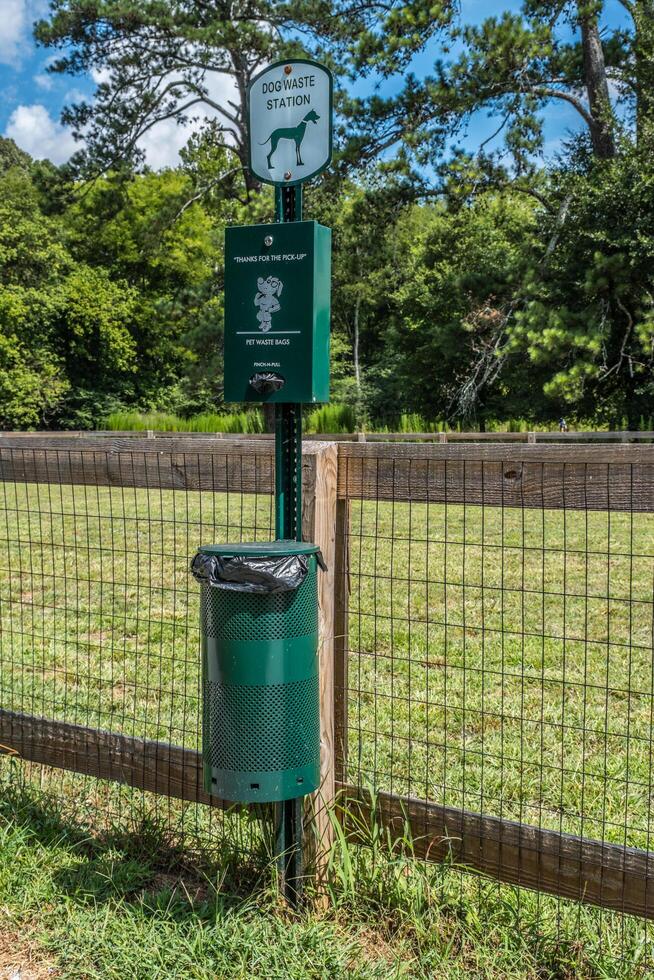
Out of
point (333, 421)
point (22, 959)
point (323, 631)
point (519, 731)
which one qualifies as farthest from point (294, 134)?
point (333, 421)

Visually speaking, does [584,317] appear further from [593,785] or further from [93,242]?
[93,242]

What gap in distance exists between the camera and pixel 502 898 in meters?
2.75

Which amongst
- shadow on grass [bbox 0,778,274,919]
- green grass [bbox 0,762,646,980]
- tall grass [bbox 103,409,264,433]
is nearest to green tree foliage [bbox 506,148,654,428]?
tall grass [bbox 103,409,264,433]

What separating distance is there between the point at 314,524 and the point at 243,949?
A: 129cm

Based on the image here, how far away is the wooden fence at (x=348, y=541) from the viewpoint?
8.34ft

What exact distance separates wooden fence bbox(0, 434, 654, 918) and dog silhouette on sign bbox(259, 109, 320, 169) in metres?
0.95

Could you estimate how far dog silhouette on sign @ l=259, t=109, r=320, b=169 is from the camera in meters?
2.81

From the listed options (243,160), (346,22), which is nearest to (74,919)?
(346,22)

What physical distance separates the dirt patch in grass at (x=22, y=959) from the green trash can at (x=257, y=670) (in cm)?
72

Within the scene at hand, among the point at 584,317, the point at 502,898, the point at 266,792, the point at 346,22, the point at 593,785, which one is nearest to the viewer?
the point at 266,792

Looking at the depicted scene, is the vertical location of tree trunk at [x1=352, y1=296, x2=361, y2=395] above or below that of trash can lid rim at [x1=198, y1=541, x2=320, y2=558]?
above

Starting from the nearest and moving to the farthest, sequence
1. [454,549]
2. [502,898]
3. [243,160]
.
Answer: [502,898] → [454,549] → [243,160]

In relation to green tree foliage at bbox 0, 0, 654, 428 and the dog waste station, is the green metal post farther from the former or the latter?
green tree foliage at bbox 0, 0, 654, 428

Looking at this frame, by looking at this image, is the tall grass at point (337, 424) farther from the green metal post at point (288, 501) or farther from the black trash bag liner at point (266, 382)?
the black trash bag liner at point (266, 382)
